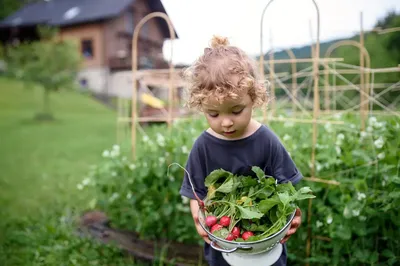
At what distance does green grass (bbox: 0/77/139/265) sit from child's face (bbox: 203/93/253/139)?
173 centimetres

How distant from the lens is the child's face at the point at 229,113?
4.56ft

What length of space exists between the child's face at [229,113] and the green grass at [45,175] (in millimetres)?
1732

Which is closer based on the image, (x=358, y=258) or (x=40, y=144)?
(x=358, y=258)

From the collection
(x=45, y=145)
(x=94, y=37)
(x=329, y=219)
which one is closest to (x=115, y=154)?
(x=329, y=219)

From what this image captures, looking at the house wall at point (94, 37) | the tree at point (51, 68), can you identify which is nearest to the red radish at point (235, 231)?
the tree at point (51, 68)

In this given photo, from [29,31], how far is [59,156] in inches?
504

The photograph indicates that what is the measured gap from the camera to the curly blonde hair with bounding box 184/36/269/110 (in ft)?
4.53

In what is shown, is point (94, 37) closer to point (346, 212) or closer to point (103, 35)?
point (103, 35)

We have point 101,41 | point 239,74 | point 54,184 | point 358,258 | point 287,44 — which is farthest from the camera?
point 101,41

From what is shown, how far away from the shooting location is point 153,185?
8.99ft

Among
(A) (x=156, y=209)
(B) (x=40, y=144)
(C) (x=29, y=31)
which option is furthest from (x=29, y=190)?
(C) (x=29, y=31)

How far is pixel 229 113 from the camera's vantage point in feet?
4.66

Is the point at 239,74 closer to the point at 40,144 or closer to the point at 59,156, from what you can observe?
the point at 59,156

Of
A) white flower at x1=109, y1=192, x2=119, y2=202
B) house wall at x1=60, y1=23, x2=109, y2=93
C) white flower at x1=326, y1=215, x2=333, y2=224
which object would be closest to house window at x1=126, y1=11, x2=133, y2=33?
house wall at x1=60, y1=23, x2=109, y2=93
